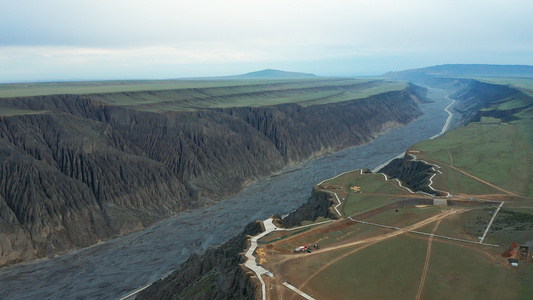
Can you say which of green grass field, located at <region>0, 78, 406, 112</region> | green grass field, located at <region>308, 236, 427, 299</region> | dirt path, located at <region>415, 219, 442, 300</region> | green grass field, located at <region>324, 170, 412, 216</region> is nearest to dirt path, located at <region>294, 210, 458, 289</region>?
green grass field, located at <region>308, 236, 427, 299</region>

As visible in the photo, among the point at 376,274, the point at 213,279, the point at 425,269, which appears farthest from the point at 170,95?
the point at 425,269

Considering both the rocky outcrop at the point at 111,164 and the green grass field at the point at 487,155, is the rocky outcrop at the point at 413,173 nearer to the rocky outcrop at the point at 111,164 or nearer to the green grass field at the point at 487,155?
the green grass field at the point at 487,155

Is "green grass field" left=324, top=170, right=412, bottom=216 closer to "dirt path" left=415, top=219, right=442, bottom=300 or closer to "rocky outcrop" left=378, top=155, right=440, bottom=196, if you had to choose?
"rocky outcrop" left=378, top=155, right=440, bottom=196

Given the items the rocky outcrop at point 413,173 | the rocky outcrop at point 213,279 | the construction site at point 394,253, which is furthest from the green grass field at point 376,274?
the rocky outcrop at point 413,173

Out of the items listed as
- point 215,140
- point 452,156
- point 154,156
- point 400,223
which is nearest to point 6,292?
point 154,156

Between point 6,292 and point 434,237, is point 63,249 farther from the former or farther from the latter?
point 434,237

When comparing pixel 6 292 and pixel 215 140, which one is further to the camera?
pixel 215 140
